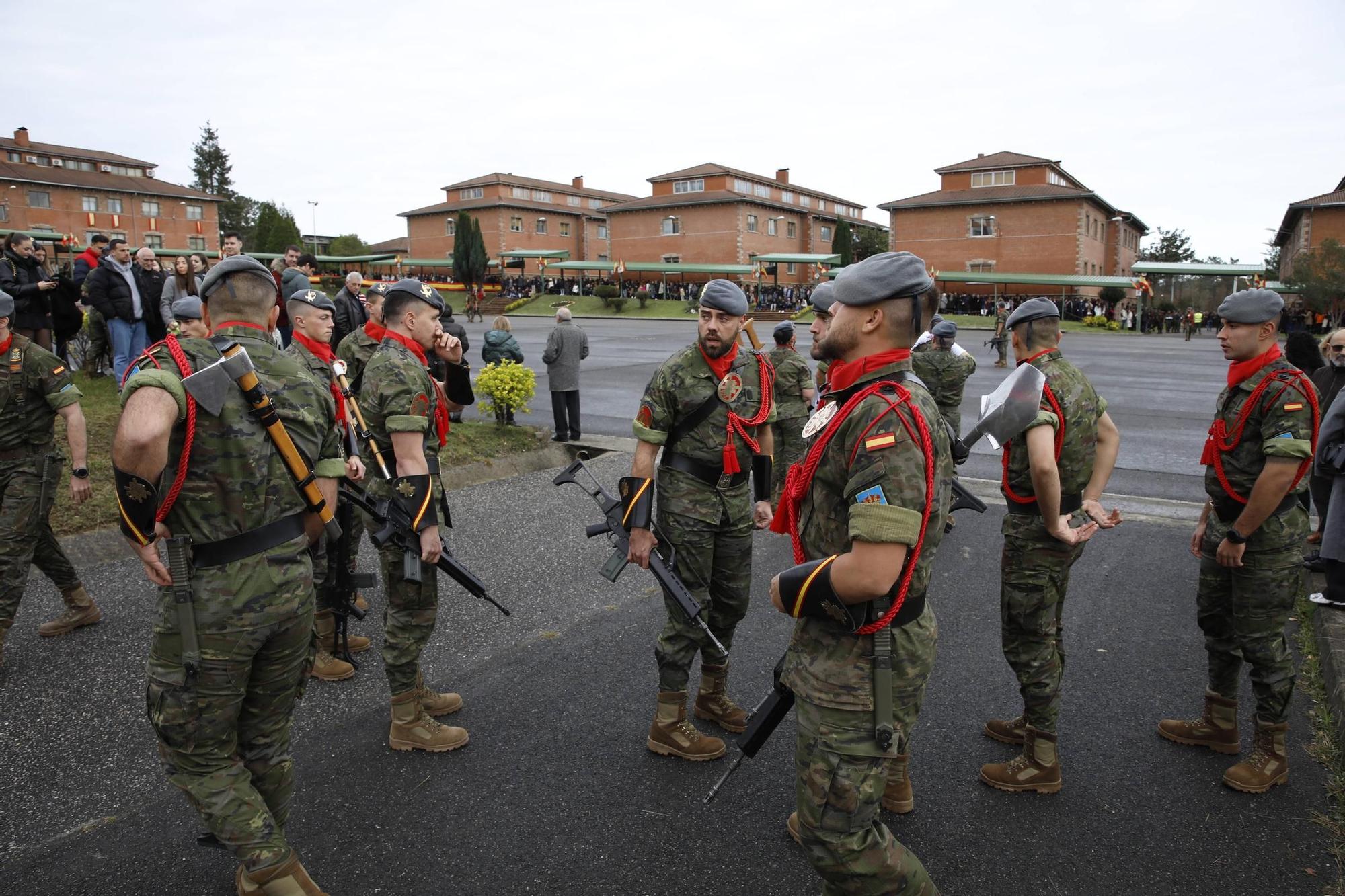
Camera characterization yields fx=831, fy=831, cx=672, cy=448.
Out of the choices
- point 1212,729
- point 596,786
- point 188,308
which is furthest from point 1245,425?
point 188,308

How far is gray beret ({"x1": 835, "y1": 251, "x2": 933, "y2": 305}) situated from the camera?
2.45 m

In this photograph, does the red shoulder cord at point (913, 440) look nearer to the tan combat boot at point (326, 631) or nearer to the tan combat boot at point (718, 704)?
the tan combat boot at point (718, 704)

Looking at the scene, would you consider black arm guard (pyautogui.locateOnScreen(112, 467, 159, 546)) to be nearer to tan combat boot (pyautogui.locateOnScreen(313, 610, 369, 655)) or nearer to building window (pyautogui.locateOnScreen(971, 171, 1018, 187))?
tan combat boot (pyautogui.locateOnScreen(313, 610, 369, 655))

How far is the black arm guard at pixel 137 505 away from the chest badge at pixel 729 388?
2.45 metres

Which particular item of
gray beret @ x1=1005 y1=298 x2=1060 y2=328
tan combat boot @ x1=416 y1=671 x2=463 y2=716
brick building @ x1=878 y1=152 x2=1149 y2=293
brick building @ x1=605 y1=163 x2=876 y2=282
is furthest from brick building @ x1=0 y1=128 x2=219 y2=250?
gray beret @ x1=1005 y1=298 x2=1060 y2=328

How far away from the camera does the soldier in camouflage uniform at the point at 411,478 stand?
3957 millimetres

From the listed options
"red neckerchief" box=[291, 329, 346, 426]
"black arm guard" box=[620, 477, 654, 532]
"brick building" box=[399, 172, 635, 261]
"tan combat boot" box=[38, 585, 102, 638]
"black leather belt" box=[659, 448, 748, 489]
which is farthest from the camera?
"brick building" box=[399, 172, 635, 261]

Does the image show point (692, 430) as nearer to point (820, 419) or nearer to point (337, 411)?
point (820, 419)

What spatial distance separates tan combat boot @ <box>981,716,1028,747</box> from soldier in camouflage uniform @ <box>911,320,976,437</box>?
4.61 metres

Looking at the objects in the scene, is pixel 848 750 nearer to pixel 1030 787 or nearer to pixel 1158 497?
pixel 1030 787

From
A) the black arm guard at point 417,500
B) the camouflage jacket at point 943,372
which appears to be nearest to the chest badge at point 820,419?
the black arm guard at point 417,500

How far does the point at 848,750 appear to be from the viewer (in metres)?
2.42

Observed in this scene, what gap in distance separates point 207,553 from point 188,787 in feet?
2.57

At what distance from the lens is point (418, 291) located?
4.29m
